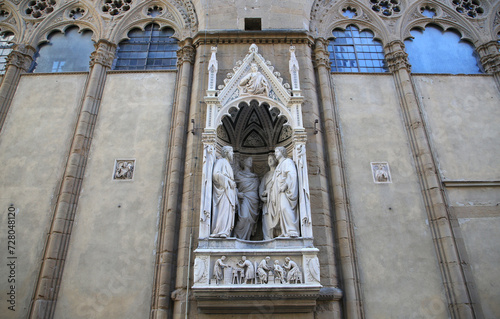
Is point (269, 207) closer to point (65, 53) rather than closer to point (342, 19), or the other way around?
point (342, 19)

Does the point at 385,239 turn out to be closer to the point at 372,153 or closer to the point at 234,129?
the point at 372,153

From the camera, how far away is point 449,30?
13.6 meters

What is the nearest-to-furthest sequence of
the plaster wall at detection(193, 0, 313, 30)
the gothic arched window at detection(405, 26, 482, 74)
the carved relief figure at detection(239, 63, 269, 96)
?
the carved relief figure at detection(239, 63, 269, 96) → the plaster wall at detection(193, 0, 313, 30) → the gothic arched window at detection(405, 26, 482, 74)

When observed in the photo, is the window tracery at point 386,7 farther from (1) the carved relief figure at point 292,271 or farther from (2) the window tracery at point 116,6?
(1) the carved relief figure at point 292,271

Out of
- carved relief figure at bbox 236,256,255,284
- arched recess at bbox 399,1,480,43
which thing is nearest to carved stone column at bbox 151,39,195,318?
carved relief figure at bbox 236,256,255,284

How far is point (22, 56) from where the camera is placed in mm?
12312

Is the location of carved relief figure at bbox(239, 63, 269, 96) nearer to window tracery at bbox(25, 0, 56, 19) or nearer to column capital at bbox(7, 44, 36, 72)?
column capital at bbox(7, 44, 36, 72)

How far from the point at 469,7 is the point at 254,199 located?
11.3m

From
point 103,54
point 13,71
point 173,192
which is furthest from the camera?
point 103,54

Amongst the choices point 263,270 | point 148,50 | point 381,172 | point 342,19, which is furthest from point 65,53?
point 381,172

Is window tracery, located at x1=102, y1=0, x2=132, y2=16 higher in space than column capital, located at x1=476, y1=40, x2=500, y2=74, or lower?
higher

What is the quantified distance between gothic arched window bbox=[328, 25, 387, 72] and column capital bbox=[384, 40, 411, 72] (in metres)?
0.26

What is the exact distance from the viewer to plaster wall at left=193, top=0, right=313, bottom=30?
11.8 metres

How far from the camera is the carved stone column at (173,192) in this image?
858 centimetres
